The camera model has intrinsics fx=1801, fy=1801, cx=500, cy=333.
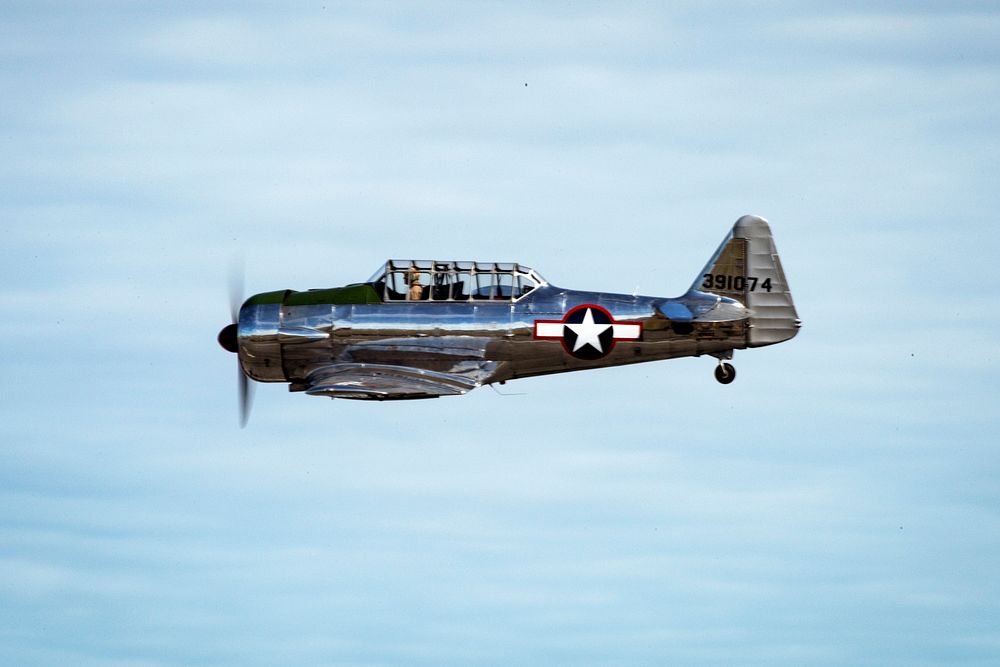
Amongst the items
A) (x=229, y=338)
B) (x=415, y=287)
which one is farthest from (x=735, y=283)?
(x=229, y=338)

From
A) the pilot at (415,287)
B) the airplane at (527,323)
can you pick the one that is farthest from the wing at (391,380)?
the pilot at (415,287)

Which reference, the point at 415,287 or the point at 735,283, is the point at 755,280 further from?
the point at 415,287

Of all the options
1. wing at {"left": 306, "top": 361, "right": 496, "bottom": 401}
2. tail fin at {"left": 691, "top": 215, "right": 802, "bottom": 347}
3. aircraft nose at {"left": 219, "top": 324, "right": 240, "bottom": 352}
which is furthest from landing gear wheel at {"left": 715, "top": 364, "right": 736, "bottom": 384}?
aircraft nose at {"left": 219, "top": 324, "right": 240, "bottom": 352}

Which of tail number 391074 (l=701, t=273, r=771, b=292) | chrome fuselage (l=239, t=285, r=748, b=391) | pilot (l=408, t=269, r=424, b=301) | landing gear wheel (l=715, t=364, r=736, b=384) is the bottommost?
landing gear wheel (l=715, t=364, r=736, b=384)

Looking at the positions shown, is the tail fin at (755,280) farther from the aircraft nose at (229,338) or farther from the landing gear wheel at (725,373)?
the aircraft nose at (229,338)

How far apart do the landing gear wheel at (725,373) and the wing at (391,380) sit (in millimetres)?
3649

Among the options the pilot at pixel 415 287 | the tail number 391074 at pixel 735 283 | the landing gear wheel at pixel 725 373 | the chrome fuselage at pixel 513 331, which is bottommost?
the landing gear wheel at pixel 725 373

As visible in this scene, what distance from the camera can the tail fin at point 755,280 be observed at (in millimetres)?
29047

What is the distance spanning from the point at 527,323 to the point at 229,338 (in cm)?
520

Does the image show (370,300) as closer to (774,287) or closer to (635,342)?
(635,342)

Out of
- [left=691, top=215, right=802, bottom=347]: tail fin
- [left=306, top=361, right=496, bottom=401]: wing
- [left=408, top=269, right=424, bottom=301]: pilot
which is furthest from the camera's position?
[left=408, top=269, right=424, bottom=301]: pilot

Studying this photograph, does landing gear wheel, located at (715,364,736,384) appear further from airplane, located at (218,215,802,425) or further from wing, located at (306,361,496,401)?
wing, located at (306,361,496,401)

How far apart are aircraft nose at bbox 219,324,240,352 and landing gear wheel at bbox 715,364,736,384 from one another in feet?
26.5

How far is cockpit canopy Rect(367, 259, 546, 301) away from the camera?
2948 centimetres
